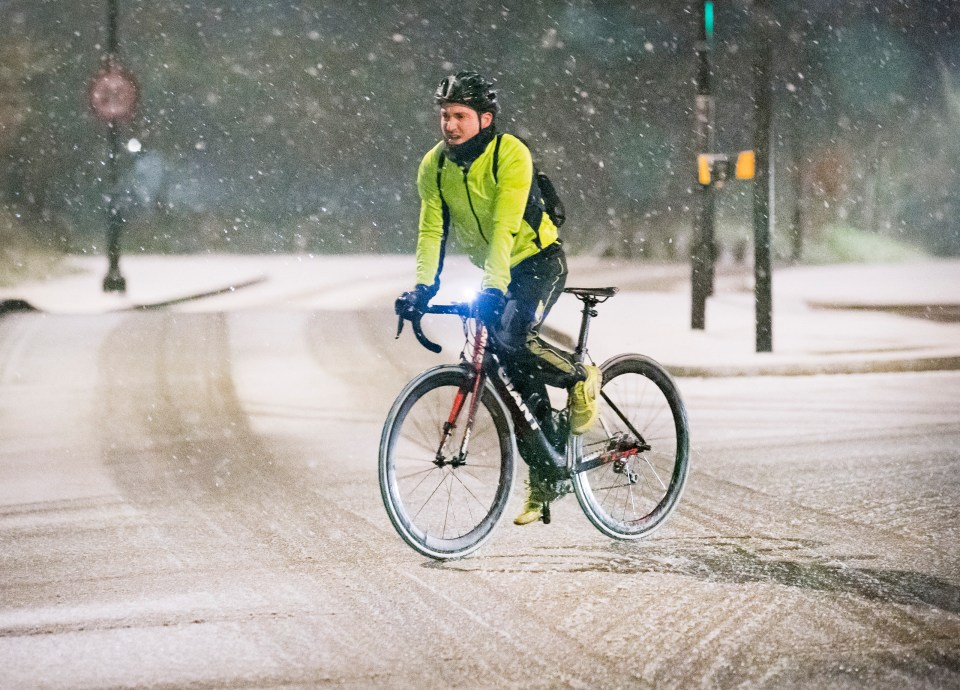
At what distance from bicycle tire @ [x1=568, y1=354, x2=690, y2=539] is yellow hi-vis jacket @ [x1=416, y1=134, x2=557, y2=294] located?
84 cm

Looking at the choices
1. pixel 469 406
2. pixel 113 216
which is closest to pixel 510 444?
pixel 469 406

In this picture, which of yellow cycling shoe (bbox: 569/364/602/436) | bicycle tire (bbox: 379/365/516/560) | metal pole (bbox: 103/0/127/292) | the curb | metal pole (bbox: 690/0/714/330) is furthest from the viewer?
metal pole (bbox: 103/0/127/292)

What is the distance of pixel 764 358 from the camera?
44.8ft

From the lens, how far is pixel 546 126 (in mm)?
57375

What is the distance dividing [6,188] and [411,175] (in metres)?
30.2

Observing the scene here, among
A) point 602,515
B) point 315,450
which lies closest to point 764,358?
point 315,450

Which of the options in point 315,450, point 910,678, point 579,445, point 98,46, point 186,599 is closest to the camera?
point 910,678

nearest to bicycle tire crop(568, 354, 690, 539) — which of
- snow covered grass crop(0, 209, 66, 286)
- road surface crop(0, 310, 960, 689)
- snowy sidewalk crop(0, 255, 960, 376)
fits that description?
road surface crop(0, 310, 960, 689)

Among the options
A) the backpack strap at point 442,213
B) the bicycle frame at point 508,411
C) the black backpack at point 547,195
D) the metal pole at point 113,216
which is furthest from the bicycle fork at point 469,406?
the metal pole at point 113,216

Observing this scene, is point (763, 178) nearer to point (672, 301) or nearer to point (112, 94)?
point (672, 301)

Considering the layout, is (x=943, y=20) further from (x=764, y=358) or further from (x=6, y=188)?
(x=764, y=358)

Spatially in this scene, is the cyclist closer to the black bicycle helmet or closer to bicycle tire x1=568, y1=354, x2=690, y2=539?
the black bicycle helmet

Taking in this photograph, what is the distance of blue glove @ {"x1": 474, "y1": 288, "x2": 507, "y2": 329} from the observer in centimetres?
543

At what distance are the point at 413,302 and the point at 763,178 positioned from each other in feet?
33.3
